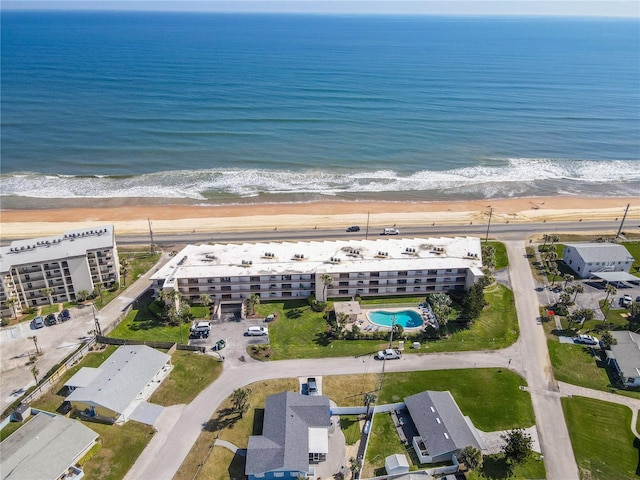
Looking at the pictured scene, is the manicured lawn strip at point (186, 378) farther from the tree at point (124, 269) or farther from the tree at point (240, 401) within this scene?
the tree at point (124, 269)

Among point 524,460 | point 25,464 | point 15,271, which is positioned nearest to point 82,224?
point 15,271

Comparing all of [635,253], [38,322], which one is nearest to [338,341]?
[38,322]

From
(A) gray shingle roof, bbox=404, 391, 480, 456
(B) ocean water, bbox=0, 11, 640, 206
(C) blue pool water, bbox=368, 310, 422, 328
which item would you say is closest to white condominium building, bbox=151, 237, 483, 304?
(C) blue pool water, bbox=368, 310, 422, 328

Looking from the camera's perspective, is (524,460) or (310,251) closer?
(524,460)

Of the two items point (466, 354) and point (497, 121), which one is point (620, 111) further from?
point (466, 354)

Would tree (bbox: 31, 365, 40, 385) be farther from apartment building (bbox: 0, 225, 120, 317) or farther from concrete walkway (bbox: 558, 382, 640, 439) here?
concrete walkway (bbox: 558, 382, 640, 439)

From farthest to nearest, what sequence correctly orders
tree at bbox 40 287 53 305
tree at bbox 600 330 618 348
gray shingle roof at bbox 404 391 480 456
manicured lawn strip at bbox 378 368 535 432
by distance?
tree at bbox 40 287 53 305 → tree at bbox 600 330 618 348 → manicured lawn strip at bbox 378 368 535 432 → gray shingle roof at bbox 404 391 480 456

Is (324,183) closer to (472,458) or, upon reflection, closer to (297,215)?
(297,215)
